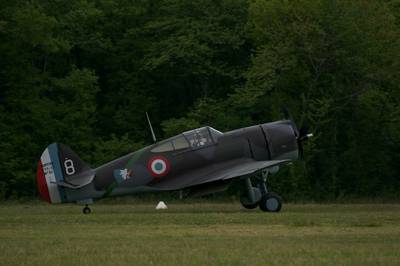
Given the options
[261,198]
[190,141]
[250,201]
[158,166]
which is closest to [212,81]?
[250,201]

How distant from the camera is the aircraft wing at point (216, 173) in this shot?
80.1ft

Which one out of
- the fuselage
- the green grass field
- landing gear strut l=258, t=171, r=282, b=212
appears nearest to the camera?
the green grass field

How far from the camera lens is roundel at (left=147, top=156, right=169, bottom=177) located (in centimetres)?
2444

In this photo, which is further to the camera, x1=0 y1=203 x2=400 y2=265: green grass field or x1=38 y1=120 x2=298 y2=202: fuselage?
x1=38 y1=120 x2=298 y2=202: fuselage

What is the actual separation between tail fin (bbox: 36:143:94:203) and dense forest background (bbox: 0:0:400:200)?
12.9 meters

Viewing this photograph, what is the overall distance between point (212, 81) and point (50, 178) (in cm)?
1945

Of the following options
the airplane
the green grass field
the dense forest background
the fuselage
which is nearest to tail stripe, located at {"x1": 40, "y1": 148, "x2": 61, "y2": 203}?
the airplane

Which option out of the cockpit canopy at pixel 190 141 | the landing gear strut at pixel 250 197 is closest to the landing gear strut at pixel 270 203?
the landing gear strut at pixel 250 197

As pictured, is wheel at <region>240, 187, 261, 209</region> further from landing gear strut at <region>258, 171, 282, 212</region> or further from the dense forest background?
the dense forest background

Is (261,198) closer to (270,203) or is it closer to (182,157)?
(270,203)

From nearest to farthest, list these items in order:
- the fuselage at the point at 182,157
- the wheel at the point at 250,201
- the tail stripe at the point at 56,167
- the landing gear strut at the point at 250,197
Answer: the fuselage at the point at 182,157
the tail stripe at the point at 56,167
the landing gear strut at the point at 250,197
the wheel at the point at 250,201

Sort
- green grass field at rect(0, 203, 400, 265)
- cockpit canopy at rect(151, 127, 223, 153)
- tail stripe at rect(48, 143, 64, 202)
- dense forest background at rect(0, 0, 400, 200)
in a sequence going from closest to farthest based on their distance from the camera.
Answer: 1. green grass field at rect(0, 203, 400, 265)
2. tail stripe at rect(48, 143, 64, 202)
3. cockpit canopy at rect(151, 127, 223, 153)
4. dense forest background at rect(0, 0, 400, 200)

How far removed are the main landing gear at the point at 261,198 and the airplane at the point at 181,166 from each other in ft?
0.08

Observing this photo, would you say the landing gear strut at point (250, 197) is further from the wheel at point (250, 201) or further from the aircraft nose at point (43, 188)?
the aircraft nose at point (43, 188)
